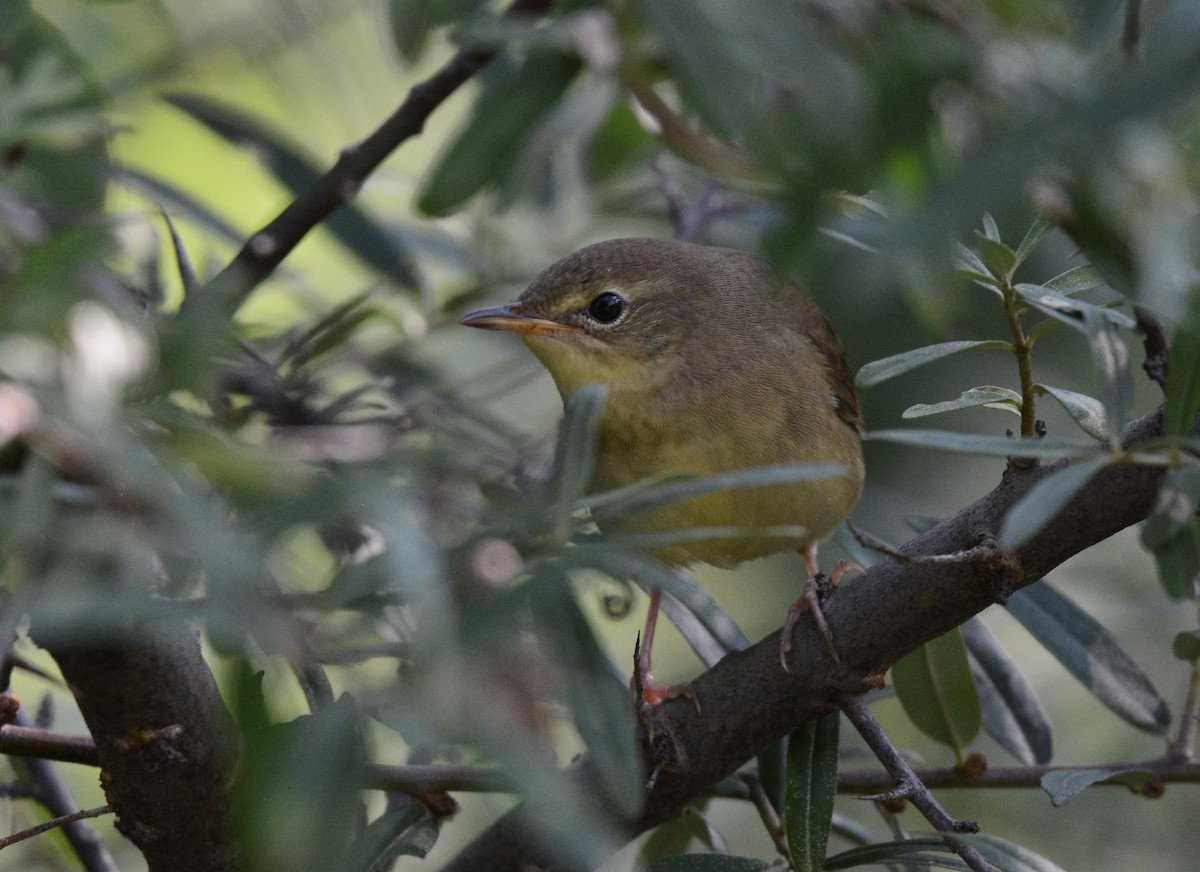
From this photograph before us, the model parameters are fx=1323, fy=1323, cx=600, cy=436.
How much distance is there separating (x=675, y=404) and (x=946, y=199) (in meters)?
2.64

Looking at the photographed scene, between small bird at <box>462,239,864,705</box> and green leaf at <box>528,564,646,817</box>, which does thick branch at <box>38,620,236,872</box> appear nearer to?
green leaf at <box>528,564,646,817</box>

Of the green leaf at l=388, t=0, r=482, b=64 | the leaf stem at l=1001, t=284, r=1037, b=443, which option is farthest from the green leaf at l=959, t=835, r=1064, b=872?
the green leaf at l=388, t=0, r=482, b=64

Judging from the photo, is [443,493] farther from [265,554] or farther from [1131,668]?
[1131,668]

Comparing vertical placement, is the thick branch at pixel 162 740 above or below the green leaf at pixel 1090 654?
above

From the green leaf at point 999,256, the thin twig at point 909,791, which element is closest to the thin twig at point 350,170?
the green leaf at point 999,256

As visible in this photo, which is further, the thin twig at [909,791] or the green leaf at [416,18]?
the thin twig at [909,791]

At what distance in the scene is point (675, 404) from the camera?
11.9 ft

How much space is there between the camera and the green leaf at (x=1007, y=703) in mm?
3062

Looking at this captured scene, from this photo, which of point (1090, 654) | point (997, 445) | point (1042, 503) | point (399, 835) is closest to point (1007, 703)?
point (1090, 654)

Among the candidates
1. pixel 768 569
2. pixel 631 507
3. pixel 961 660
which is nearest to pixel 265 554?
pixel 631 507

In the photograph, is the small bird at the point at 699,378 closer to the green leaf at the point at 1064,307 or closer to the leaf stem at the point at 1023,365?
the leaf stem at the point at 1023,365

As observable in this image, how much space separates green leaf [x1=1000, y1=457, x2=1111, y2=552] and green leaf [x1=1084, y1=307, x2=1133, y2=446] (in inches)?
9.6

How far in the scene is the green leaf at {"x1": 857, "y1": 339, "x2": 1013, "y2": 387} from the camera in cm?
230

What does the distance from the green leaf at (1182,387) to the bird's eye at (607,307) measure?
2368mm
